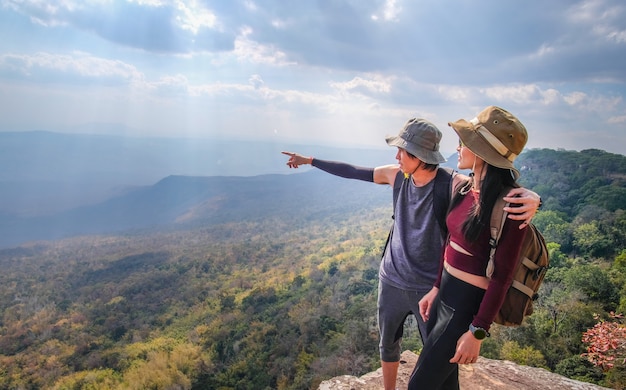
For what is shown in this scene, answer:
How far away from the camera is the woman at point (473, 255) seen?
1627 millimetres

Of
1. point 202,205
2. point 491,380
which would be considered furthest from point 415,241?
point 202,205

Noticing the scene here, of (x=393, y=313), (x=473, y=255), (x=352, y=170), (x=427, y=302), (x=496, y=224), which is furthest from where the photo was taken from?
(x=352, y=170)

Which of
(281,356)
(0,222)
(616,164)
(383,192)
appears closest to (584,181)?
(616,164)

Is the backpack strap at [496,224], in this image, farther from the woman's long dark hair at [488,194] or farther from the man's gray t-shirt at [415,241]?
the man's gray t-shirt at [415,241]

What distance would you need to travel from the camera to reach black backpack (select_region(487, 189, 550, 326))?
1.62 meters

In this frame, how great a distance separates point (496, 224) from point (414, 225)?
72 centimetres

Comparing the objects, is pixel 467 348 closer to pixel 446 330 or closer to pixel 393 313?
pixel 446 330

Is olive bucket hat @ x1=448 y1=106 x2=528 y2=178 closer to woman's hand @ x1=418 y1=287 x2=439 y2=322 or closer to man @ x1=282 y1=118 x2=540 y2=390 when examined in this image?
man @ x1=282 y1=118 x2=540 y2=390

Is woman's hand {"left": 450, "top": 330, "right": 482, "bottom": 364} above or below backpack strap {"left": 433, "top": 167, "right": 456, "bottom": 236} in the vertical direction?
below

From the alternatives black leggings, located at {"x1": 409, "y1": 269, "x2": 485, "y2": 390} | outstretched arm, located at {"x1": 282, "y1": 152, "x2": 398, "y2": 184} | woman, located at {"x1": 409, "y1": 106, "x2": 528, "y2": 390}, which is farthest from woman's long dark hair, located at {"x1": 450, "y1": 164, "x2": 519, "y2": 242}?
outstretched arm, located at {"x1": 282, "y1": 152, "x2": 398, "y2": 184}

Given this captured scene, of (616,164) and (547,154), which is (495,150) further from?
(547,154)

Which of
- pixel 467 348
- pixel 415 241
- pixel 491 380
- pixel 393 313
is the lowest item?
pixel 491 380

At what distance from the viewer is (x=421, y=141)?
224cm

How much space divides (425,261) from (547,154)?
6203cm
